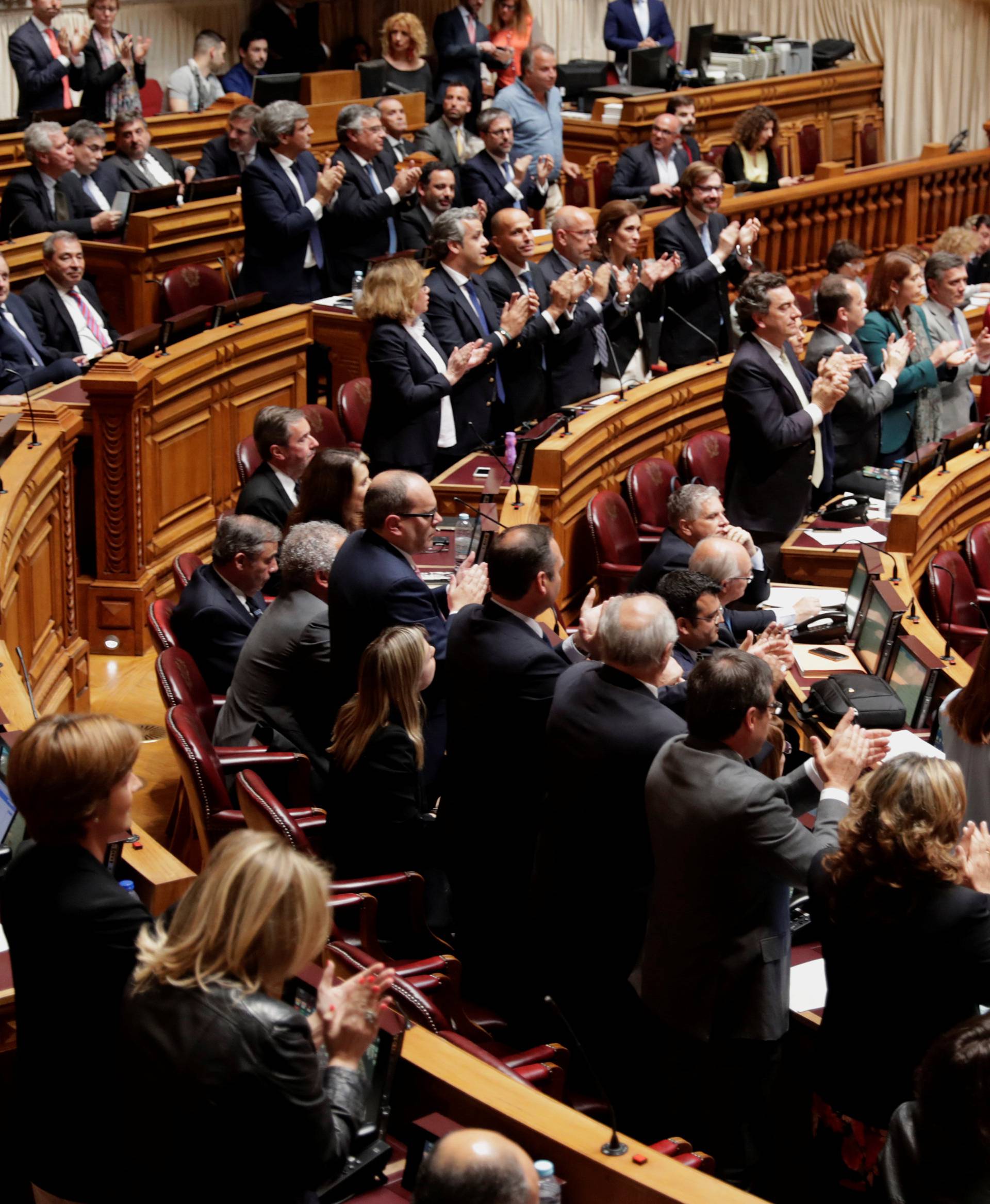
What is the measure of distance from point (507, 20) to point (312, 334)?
4789 millimetres

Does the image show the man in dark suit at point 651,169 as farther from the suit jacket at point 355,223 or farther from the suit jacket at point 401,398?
the suit jacket at point 401,398

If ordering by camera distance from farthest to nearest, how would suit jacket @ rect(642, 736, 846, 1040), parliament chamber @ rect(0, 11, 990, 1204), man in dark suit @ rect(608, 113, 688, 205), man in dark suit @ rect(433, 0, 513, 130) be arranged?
1. man in dark suit @ rect(433, 0, 513, 130)
2. man in dark suit @ rect(608, 113, 688, 205)
3. suit jacket @ rect(642, 736, 846, 1040)
4. parliament chamber @ rect(0, 11, 990, 1204)

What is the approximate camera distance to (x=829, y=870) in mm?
2613

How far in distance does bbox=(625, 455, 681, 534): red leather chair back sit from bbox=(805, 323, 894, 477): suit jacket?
723mm

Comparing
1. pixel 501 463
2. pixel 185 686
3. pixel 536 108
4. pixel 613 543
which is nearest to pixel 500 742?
pixel 185 686

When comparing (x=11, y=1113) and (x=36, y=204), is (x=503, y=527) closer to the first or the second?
(x=11, y=1113)

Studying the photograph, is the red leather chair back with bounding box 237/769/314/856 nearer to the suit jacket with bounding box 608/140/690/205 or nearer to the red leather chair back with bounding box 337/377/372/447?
the red leather chair back with bounding box 337/377/372/447

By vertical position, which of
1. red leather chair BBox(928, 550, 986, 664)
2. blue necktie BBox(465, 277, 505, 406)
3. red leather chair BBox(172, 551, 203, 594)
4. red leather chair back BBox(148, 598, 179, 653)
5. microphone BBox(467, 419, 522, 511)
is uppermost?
blue necktie BBox(465, 277, 505, 406)

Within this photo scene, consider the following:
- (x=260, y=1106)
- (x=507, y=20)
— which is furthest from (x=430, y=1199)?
(x=507, y=20)

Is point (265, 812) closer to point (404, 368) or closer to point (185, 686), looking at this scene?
point (185, 686)

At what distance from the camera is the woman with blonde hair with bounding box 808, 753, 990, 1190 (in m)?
2.50

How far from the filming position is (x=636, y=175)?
8516 mm

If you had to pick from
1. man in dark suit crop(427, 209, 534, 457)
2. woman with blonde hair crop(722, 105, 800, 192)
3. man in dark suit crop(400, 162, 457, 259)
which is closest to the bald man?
man in dark suit crop(427, 209, 534, 457)

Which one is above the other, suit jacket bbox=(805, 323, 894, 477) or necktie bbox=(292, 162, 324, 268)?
necktie bbox=(292, 162, 324, 268)
